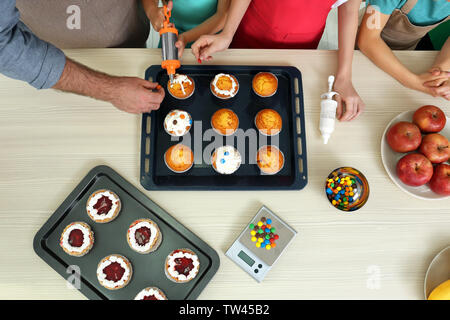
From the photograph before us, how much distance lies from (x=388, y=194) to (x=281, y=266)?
1.59 ft

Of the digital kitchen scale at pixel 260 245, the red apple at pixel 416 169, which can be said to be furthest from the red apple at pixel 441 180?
the digital kitchen scale at pixel 260 245

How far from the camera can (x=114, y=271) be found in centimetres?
100

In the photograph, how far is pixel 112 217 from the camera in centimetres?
106

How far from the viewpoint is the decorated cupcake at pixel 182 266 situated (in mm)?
1000

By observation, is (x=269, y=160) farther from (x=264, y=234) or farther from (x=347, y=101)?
(x=347, y=101)

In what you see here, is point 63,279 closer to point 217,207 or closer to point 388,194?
point 217,207

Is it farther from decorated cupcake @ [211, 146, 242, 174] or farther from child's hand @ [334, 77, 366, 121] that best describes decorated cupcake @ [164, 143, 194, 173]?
child's hand @ [334, 77, 366, 121]

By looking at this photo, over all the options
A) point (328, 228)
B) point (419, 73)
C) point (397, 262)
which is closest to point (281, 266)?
point (328, 228)

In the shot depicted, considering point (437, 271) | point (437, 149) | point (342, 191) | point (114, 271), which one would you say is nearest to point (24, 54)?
point (114, 271)

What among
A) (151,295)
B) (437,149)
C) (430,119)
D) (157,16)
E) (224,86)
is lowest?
(151,295)

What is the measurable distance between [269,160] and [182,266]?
49cm

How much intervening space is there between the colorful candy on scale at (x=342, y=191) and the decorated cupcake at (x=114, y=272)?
76 cm

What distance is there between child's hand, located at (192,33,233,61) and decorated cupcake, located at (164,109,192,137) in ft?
0.82
